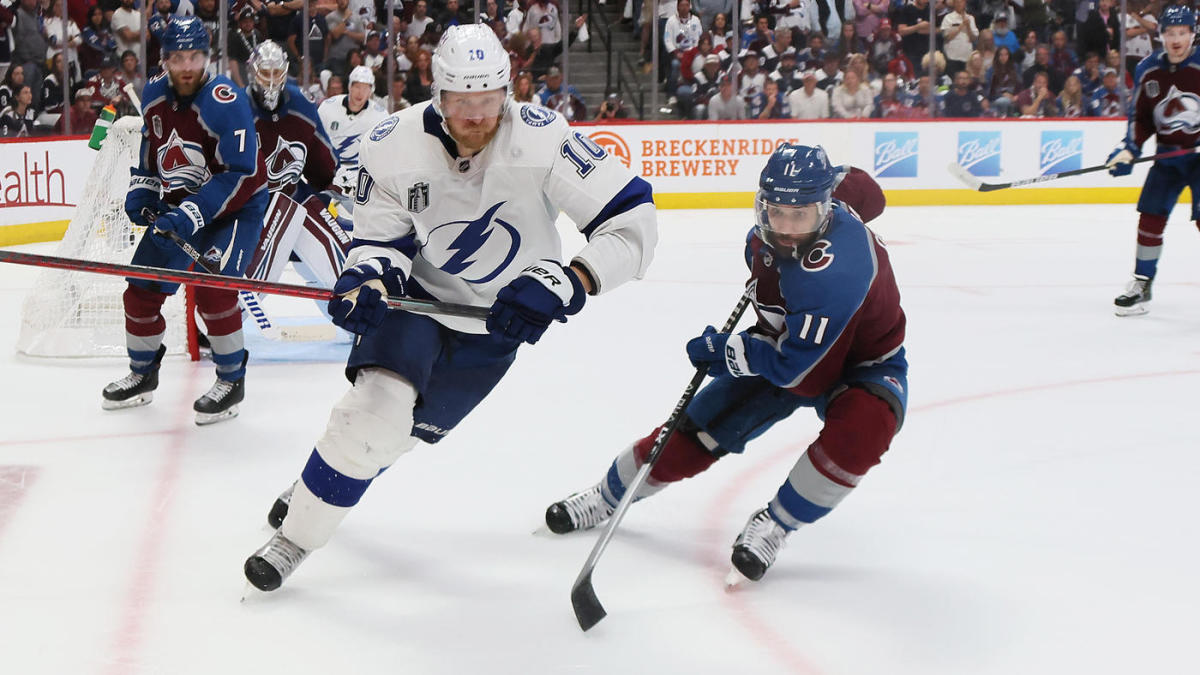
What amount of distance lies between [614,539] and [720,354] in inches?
19.3

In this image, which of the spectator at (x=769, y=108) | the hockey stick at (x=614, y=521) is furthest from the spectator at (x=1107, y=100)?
the hockey stick at (x=614, y=521)

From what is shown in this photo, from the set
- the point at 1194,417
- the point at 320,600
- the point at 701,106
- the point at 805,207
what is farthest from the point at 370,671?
the point at 701,106

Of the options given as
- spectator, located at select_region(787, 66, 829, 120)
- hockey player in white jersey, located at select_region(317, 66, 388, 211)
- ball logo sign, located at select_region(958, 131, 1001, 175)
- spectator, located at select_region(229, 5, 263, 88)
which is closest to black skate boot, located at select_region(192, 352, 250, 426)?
hockey player in white jersey, located at select_region(317, 66, 388, 211)

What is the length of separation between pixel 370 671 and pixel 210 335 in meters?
1.89

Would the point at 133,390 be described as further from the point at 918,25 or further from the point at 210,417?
the point at 918,25

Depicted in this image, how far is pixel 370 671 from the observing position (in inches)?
77.0

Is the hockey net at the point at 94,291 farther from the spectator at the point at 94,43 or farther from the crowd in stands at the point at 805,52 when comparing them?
the crowd in stands at the point at 805,52

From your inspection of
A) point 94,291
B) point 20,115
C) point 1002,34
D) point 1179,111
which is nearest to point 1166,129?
point 1179,111

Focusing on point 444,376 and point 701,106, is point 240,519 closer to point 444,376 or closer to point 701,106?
point 444,376

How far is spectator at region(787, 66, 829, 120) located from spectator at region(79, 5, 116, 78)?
4.80 m

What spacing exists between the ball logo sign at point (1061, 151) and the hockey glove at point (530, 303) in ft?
26.9

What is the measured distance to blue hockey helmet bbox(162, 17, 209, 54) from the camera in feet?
10.8

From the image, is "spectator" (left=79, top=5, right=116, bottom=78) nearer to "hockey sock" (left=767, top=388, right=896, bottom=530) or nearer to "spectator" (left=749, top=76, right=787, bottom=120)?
"spectator" (left=749, top=76, right=787, bottom=120)

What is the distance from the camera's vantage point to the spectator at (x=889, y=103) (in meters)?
9.61
